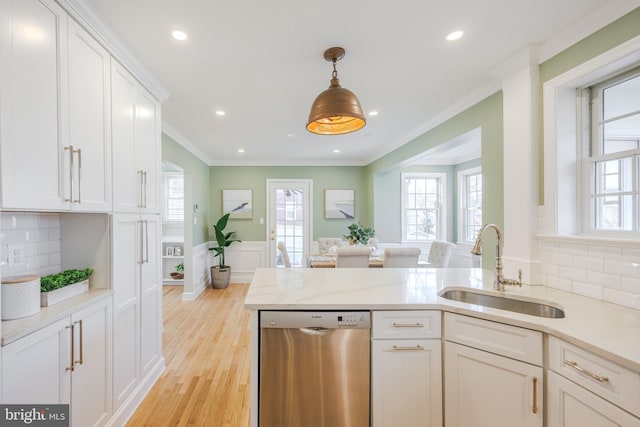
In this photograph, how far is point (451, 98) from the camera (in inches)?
109

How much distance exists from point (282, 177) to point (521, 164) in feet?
14.6

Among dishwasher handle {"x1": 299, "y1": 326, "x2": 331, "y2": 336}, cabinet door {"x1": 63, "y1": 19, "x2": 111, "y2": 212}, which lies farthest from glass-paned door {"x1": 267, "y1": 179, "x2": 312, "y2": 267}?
dishwasher handle {"x1": 299, "y1": 326, "x2": 331, "y2": 336}

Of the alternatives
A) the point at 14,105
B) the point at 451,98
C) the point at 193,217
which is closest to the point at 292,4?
the point at 14,105

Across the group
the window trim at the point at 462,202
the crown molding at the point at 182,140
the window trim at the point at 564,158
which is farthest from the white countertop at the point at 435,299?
the window trim at the point at 462,202

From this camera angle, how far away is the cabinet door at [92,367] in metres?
1.49

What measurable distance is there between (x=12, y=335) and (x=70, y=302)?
44cm

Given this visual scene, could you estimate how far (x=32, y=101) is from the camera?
123 cm

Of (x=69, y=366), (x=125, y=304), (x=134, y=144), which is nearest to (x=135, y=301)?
(x=125, y=304)

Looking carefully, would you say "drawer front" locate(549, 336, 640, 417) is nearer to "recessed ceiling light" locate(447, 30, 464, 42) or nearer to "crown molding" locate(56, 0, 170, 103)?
"recessed ceiling light" locate(447, 30, 464, 42)

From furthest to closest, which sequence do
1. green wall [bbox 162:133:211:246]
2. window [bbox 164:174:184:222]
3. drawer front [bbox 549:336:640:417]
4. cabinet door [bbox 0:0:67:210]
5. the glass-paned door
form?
the glass-paned door, window [bbox 164:174:184:222], green wall [bbox 162:133:211:246], cabinet door [bbox 0:0:67:210], drawer front [bbox 549:336:640:417]

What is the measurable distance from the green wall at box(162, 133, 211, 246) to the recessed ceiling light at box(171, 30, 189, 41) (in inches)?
82.3

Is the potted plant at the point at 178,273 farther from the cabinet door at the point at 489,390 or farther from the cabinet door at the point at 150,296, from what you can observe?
the cabinet door at the point at 489,390

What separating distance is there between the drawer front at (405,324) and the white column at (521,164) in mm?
965

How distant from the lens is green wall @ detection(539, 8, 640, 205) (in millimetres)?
1485
